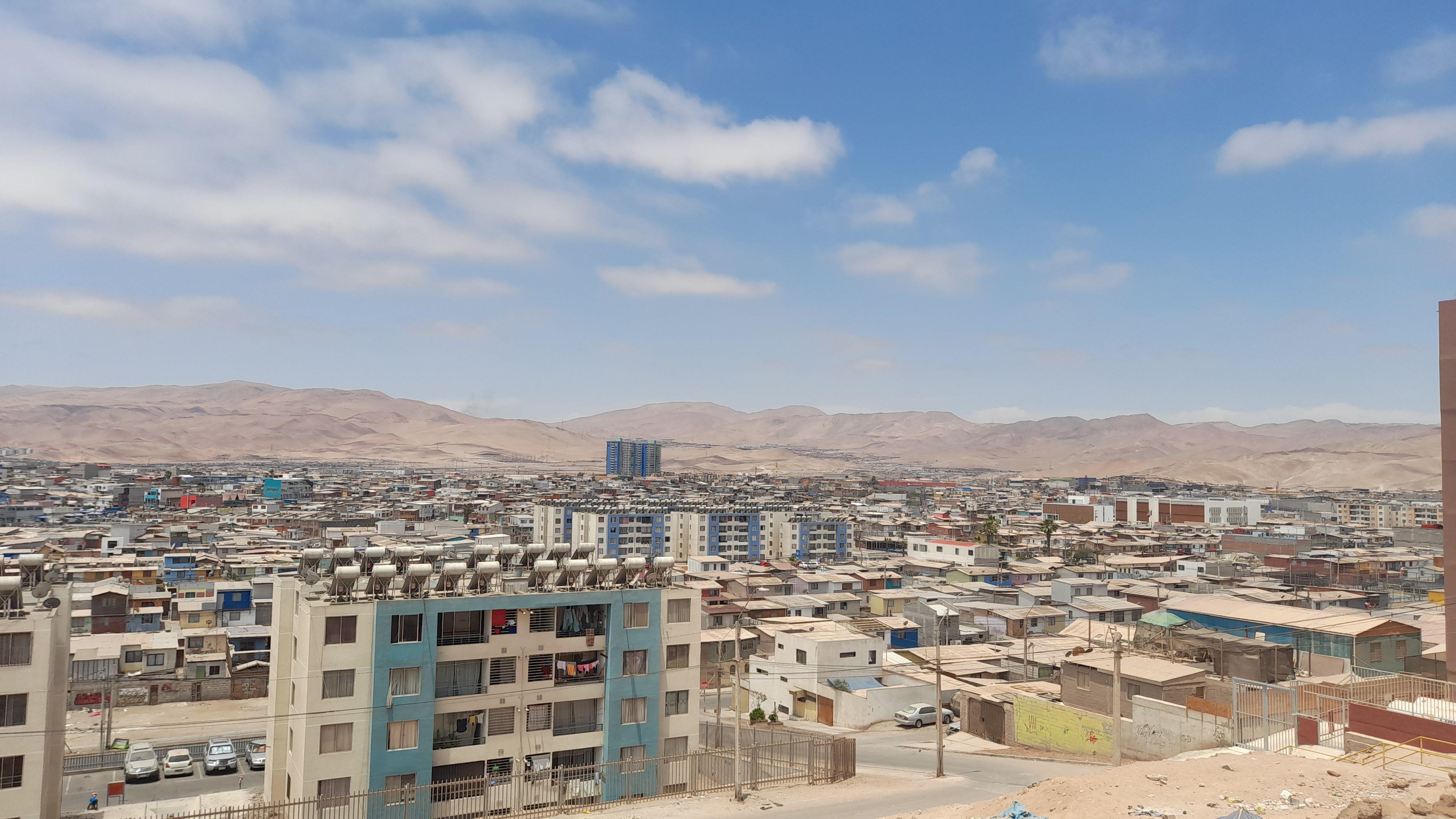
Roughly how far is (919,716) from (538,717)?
1973 centimetres

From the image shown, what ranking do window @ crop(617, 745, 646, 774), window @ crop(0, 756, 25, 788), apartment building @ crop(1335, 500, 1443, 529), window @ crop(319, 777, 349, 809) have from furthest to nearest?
apartment building @ crop(1335, 500, 1443, 529)
window @ crop(617, 745, 646, 774)
window @ crop(319, 777, 349, 809)
window @ crop(0, 756, 25, 788)

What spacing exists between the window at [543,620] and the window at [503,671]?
4.05 feet

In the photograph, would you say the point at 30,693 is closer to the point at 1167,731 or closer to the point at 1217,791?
the point at 1217,791

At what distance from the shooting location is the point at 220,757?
39562 mm

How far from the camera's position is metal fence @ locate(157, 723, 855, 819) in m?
27.7

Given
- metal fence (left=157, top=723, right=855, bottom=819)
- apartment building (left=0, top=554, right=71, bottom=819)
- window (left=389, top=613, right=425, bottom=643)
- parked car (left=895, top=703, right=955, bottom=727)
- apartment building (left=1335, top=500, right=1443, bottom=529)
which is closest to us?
apartment building (left=0, top=554, right=71, bottom=819)

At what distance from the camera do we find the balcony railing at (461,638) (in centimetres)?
3048

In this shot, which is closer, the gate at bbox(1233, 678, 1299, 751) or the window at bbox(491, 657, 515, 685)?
the gate at bbox(1233, 678, 1299, 751)

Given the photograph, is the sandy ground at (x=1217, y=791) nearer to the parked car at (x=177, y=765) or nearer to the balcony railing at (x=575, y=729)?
the balcony railing at (x=575, y=729)

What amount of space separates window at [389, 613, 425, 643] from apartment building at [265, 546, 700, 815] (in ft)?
0.11

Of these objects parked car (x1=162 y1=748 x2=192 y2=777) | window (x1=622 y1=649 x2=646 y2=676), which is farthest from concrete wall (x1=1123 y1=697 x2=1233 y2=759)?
parked car (x1=162 y1=748 x2=192 y2=777)

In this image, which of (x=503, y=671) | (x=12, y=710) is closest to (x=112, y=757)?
(x=12, y=710)

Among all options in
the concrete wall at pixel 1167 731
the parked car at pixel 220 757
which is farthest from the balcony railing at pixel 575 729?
the concrete wall at pixel 1167 731

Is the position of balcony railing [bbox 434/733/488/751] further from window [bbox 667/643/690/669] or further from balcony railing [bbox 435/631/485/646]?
window [bbox 667/643/690/669]
